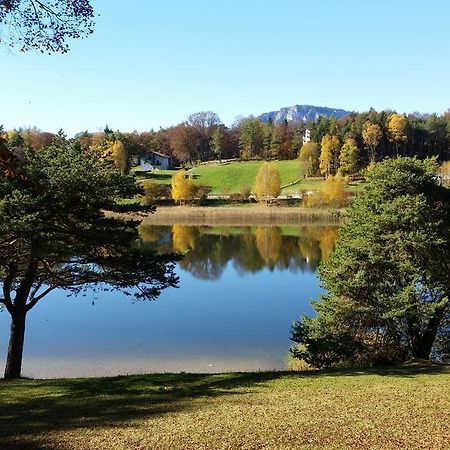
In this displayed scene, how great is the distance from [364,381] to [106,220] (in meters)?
8.16

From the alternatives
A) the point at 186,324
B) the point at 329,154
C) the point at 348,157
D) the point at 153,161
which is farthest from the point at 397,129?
the point at 186,324

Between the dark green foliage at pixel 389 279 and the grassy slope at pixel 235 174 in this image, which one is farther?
the grassy slope at pixel 235 174

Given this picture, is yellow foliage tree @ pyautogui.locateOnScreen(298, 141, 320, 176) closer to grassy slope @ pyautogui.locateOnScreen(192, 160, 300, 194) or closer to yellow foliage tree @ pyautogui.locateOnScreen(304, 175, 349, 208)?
grassy slope @ pyautogui.locateOnScreen(192, 160, 300, 194)

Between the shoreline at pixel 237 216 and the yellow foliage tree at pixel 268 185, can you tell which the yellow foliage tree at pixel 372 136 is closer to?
the yellow foliage tree at pixel 268 185

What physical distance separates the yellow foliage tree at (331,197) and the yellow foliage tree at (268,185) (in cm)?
615

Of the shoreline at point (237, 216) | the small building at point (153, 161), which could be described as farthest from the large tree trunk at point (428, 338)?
the small building at point (153, 161)

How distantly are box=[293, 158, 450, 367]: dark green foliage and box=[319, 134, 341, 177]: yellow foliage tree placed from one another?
300ft

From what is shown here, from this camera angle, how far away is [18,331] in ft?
53.4

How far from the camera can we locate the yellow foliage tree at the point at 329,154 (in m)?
109

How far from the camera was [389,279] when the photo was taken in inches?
720

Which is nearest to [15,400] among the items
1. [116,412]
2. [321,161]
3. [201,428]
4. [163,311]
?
[116,412]

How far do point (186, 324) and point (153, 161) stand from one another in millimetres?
112469

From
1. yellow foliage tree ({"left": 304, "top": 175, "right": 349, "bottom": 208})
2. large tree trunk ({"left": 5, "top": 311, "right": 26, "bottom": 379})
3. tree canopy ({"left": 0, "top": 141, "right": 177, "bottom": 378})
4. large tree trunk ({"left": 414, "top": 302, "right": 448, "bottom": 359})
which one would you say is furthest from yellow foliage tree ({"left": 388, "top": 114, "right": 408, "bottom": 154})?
large tree trunk ({"left": 5, "top": 311, "right": 26, "bottom": 379})

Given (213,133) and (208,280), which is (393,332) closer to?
(208,280)
